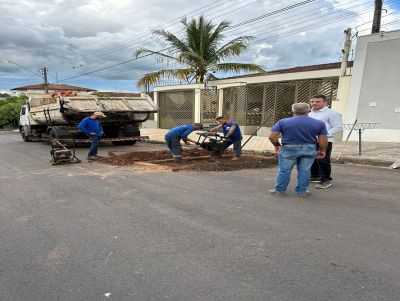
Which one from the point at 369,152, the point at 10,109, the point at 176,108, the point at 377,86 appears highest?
the point at 377,86

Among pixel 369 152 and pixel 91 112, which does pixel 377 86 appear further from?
pixel 91 112

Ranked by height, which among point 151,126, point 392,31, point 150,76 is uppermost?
point 392,31

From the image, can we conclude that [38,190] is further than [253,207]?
Yes

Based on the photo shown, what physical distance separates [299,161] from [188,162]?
163 inches

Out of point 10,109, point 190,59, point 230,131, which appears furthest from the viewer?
point 10,109

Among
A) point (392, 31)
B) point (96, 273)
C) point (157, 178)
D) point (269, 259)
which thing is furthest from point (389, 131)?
point (96, 273)

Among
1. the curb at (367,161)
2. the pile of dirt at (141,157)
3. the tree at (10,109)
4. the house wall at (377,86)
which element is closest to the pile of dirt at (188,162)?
the pile of dirt at (141,157)

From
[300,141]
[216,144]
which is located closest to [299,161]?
[300,141]

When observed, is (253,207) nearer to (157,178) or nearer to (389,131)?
(157,178)

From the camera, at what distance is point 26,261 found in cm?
346

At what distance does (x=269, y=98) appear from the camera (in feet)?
57.0

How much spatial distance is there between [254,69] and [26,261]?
19.7 m

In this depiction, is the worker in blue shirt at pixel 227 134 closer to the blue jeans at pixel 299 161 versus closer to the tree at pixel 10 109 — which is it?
the blue jeans at pixel 299 161

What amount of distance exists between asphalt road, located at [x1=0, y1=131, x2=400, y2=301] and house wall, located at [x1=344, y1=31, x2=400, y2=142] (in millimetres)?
7139
